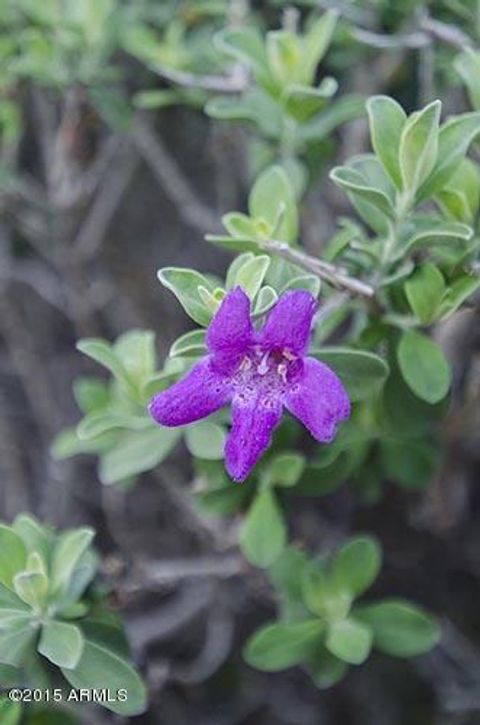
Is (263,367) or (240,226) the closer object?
(263,367)

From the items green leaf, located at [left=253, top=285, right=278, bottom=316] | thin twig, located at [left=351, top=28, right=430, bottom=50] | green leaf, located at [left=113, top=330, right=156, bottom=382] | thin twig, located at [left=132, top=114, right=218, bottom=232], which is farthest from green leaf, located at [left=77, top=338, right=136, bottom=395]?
thin twig, located at [left=132, top=114, right=218, bottom=232]

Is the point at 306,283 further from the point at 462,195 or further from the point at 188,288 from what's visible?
the point at 462,195

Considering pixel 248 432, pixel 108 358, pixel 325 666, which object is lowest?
pixel 325 666

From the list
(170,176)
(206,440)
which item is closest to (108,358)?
(206,440)

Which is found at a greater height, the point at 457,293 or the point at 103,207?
the point at 457,293

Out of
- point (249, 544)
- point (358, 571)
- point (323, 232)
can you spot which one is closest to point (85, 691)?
point (249, 544)

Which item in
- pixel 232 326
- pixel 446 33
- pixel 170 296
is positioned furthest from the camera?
pixel 170 296

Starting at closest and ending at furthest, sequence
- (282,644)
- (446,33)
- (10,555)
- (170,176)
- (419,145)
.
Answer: (419,145), (10,555), (282,644), (446,33), (170,176)
